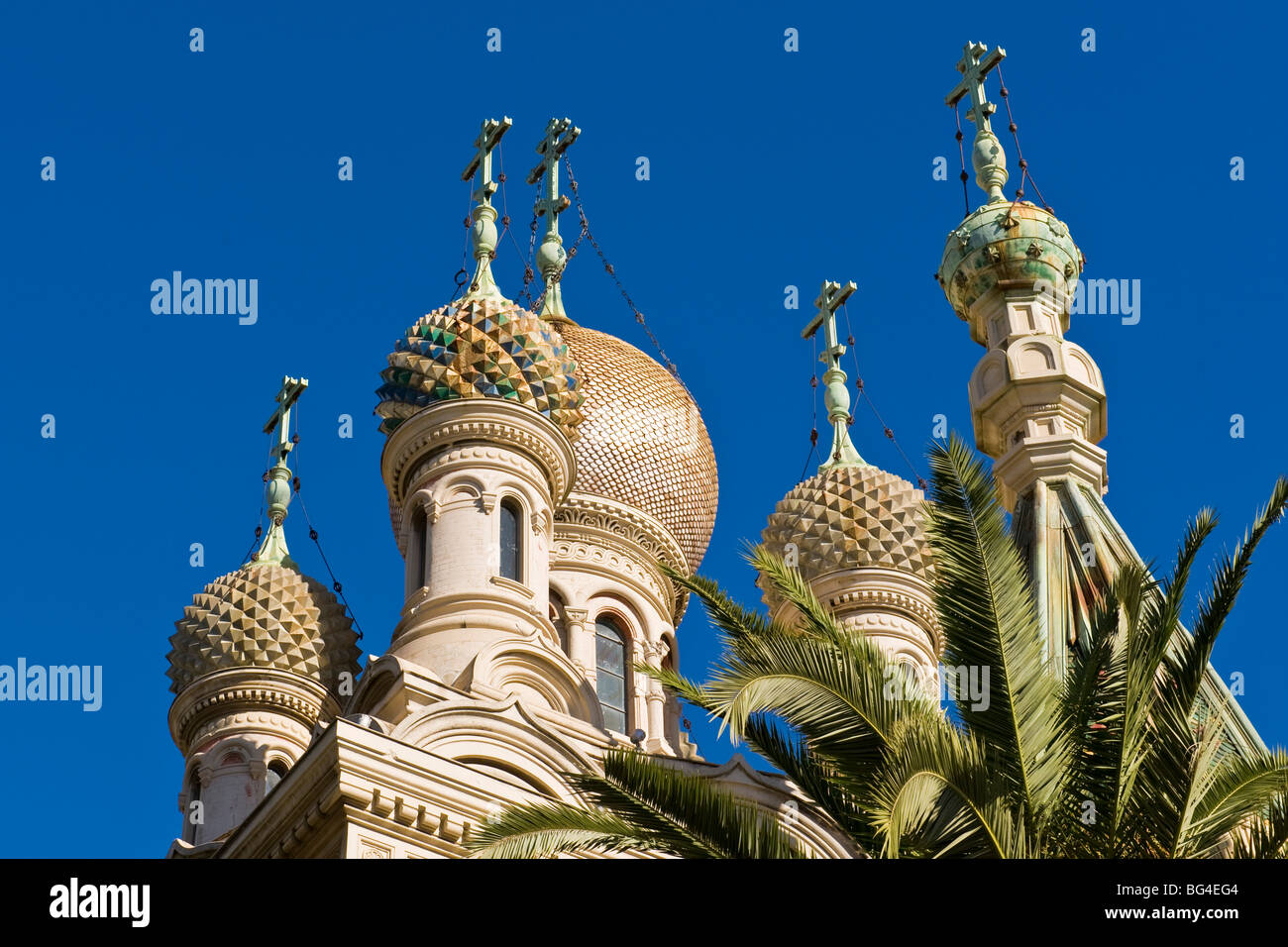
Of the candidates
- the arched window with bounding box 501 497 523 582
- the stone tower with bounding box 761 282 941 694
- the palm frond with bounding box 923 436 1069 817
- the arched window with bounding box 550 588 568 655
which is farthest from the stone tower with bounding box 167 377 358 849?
the palm frond with bounding box 923 436 1069 817

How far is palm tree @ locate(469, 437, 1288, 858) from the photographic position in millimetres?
10906

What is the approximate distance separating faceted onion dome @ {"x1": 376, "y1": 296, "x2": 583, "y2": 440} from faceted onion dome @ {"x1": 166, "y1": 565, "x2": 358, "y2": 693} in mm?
2810

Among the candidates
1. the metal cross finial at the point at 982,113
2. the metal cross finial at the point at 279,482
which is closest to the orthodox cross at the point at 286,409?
the metal cross finial at the point at 279,482

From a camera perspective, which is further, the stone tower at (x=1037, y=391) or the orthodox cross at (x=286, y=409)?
the orthodox cross at (x=286, y=409)

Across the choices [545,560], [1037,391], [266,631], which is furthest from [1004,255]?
[266,631]

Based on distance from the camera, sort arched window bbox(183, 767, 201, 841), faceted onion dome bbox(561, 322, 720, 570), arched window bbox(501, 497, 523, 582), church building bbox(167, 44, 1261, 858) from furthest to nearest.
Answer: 1. faceted onion dome bbox(561, 322, 720, 570)
2. arched window bbox(183, 767, 201, 841)
3. arched window bbox(501, 497, 523, 582)
4. church building bbox(167, 44, 1261, 858)

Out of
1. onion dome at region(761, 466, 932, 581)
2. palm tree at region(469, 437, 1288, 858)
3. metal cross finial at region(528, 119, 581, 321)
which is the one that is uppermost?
metal cross finial at region(528, 119, 581, 321)

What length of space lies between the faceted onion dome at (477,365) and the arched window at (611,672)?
3.30 metres

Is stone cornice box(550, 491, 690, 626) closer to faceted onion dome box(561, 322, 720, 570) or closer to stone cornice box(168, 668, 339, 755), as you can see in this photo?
faceted onion dome box(561, 322, 720, 570)

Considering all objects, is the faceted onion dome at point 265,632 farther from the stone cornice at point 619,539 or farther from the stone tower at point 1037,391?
the stone tower at point 1037,391

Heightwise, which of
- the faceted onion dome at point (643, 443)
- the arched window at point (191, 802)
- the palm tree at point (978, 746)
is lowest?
the palm tree at point (978, 746)

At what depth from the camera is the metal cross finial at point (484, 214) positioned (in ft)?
82.7
